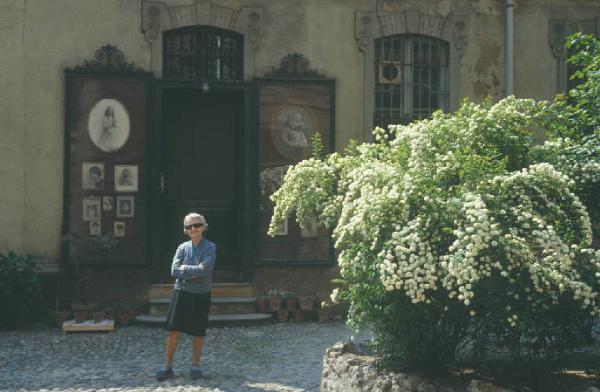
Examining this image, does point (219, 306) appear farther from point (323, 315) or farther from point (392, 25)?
point (392, 25)

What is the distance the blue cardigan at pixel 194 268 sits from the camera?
27.7 ft

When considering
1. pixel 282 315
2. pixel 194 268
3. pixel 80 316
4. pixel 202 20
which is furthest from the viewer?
pixel 202 20

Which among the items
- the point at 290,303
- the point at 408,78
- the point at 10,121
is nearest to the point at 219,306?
the point at 290,303

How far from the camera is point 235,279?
1291 centimetres

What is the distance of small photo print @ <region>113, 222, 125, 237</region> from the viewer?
12.4 metres

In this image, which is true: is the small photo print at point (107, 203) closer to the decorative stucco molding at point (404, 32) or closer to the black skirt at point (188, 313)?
the decorative stucco molding at point (404, 32)

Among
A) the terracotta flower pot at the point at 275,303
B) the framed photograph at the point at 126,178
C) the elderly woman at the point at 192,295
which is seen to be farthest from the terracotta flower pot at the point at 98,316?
the elderly woman at the point at 192,295

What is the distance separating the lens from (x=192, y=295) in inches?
336

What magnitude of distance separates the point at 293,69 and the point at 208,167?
1.89 meters

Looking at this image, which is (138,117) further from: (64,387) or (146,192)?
(64,387)

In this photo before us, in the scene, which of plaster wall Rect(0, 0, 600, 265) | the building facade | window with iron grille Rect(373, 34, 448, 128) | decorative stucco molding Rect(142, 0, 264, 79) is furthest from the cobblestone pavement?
decorative stucco molding Rect(142, 0, 264, 79)

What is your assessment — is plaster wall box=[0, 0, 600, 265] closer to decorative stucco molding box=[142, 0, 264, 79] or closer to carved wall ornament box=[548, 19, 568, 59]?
decorative stucco molding box=[142, 0, 264, 79]

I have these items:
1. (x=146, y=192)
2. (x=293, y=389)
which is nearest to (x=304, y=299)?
(x=146, y=192)

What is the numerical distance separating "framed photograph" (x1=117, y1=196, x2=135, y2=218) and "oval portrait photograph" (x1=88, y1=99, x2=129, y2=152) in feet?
2.26
